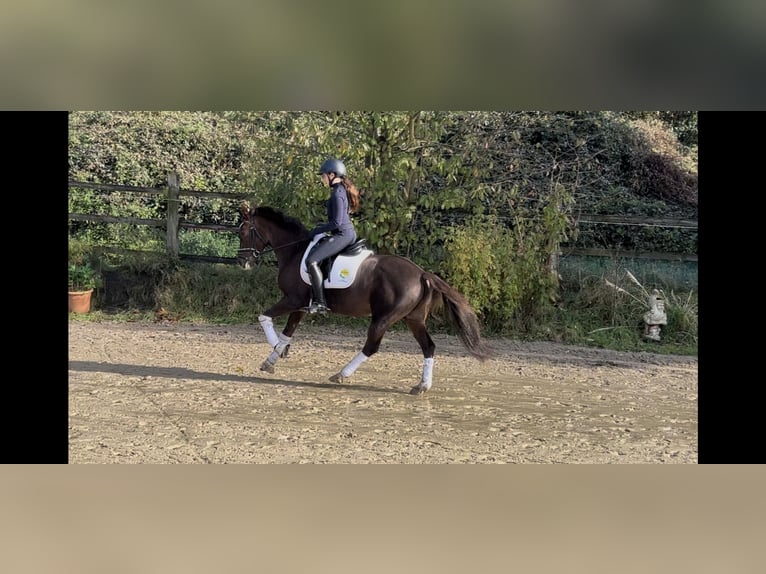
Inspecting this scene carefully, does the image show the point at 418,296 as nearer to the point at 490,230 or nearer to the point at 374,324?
the point at 374,324

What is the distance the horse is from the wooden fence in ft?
13.4

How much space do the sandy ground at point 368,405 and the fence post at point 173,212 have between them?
2.52m

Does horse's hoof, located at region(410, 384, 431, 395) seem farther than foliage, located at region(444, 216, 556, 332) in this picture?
No

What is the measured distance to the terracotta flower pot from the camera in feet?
35.1

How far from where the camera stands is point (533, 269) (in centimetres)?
1022

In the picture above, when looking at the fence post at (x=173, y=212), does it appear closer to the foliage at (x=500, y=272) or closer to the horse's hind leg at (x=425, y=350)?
the foliage at (x=500, y=272)

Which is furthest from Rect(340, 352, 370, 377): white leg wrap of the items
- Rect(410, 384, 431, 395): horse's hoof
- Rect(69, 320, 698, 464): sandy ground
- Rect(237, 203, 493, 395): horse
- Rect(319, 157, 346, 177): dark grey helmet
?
Rect(319, 157, 346, 177): dark grey helmet

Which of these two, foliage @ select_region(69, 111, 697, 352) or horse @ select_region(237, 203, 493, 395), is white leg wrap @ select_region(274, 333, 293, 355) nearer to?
horse @ select_region(237, 203, 493, 395)

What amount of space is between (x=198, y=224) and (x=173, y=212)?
42 centimetres

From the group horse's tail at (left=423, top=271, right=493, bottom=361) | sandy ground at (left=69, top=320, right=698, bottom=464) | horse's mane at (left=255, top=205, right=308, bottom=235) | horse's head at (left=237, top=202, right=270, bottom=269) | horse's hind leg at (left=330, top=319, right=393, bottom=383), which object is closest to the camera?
sandy ground at (left=69, top=320, right=698, bottom=464)

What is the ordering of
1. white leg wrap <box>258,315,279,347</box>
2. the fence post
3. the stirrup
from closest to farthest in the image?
the stirrup < white leg wrap <box>258,315,279,347</box> < the fence post

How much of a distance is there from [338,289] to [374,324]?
49 cm

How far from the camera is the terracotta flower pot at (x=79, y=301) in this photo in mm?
10695

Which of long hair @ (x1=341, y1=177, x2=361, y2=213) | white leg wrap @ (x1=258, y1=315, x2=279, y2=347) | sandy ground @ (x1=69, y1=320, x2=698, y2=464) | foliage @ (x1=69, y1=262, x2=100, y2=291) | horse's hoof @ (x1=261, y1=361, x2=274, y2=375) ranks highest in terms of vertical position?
long hair @ (x1=341, y1=177, x2=361, y2=213)
